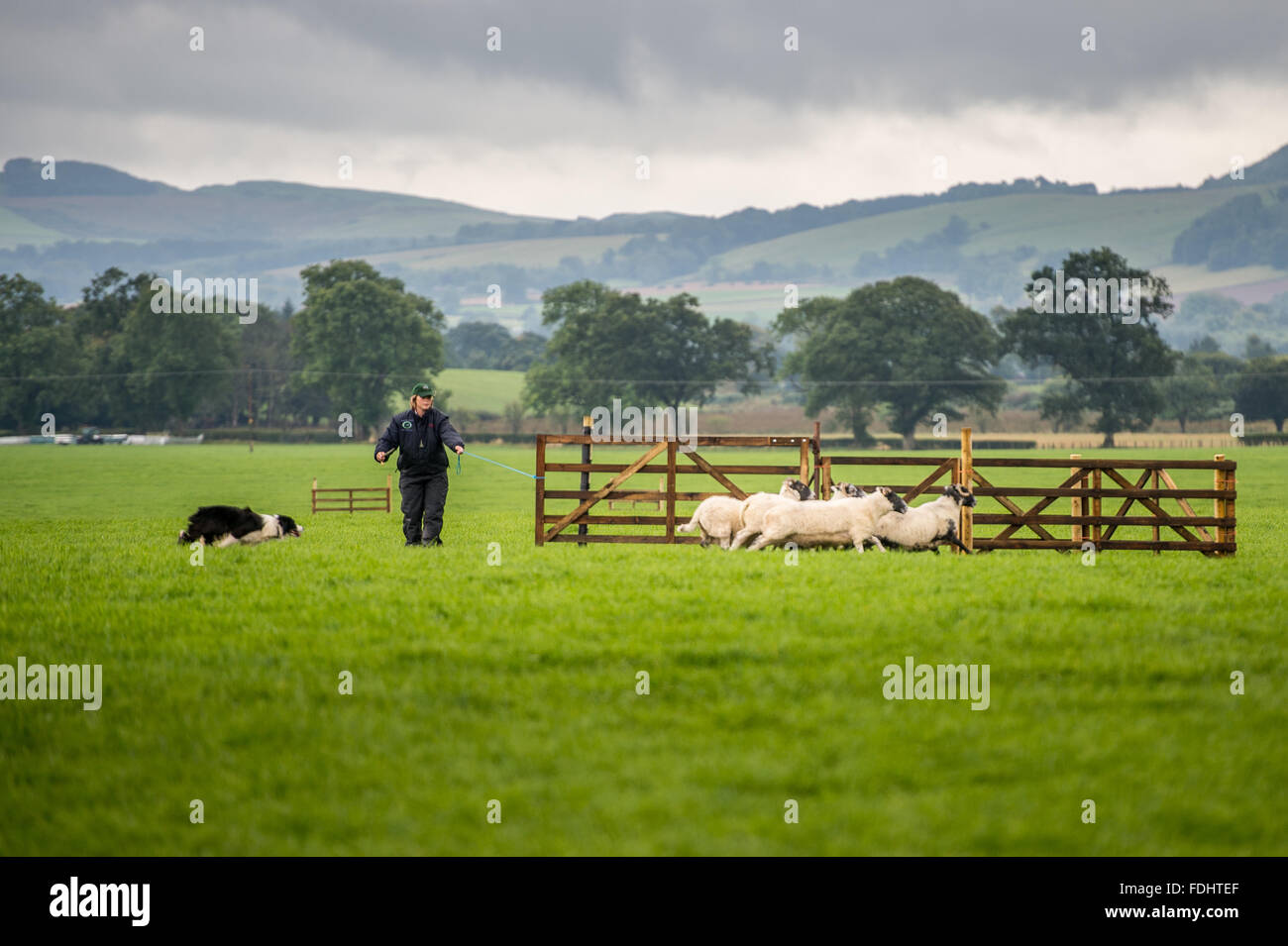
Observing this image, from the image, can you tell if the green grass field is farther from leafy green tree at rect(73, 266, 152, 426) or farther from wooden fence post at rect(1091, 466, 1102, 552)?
leafy green tree at rect(73, 266, 152, 426)

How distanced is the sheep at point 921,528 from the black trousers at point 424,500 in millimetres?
7057

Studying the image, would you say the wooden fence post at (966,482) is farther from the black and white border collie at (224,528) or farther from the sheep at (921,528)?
the black and white border collie at (224,528)

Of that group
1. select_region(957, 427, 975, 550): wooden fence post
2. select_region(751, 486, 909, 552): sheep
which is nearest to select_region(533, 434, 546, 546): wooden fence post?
select_region(751, 486, 909, 552): sheep

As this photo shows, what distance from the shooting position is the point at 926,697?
845cm

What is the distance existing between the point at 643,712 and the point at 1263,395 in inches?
5432

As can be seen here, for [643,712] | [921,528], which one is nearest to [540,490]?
[921,528]

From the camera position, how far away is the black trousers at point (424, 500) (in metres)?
18.1

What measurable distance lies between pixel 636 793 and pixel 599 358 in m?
123

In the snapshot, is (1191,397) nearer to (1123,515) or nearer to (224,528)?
(1123,515)

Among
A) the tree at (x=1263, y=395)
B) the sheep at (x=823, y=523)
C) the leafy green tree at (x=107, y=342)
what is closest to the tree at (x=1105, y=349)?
the tree at (x=1263, y=395)

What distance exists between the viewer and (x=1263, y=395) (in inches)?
4966

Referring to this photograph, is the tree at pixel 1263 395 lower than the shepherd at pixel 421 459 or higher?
higher

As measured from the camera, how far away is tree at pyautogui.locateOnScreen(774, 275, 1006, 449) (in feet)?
387
